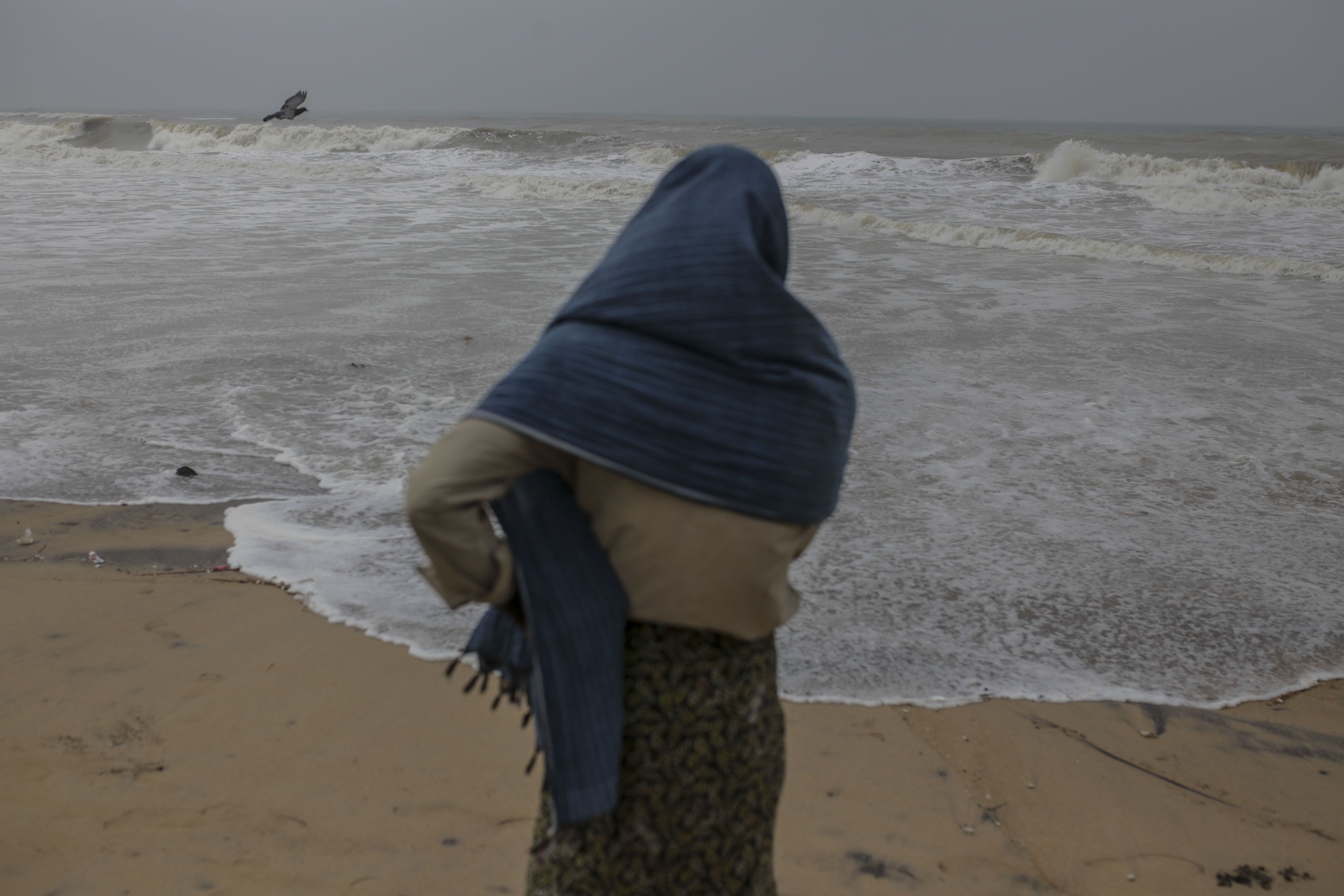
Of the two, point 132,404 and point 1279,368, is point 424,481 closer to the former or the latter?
point 132,404

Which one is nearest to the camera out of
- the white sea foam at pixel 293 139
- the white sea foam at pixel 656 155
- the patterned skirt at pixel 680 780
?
the patterned skirt at pixel 680 780

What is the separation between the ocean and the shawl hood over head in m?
1.97

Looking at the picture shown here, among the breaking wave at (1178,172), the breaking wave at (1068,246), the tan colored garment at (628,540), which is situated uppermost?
the breaking wave at (1178,172)

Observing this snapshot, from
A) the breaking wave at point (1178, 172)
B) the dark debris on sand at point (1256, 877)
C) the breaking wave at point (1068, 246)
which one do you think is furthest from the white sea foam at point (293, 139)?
the dark debris on sand at point (1256, 877)

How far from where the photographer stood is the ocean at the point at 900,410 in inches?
143

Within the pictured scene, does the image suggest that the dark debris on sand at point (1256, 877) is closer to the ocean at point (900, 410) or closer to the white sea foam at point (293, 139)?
the ocean at point (900, 410)

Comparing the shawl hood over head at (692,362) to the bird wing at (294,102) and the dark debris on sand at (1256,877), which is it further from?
the bird wing at (294,102)

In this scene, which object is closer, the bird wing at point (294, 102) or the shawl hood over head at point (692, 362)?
the shawl hood over head at point (692, 362)

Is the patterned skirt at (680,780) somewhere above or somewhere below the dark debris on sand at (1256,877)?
above

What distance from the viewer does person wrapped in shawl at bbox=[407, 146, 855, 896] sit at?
1309mm

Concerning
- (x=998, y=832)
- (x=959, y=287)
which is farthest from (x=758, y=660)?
(x=959, y=287)

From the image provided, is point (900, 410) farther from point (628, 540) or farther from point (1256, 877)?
point (628, 540)

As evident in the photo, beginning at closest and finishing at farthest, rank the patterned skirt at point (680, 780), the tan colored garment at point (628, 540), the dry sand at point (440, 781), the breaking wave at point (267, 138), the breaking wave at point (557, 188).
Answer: the tan colored garment at point (628, 540)
the patterned skirt at point (680, 780)
the dry sand at point (440, 781)
the breaking wave at point (557, 188)
the breaking wave at point (267, 138)

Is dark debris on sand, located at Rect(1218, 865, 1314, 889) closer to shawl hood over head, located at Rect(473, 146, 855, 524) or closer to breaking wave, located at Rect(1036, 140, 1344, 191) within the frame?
shawl hood over head, located at Rect(473, 146, 855, 524)
